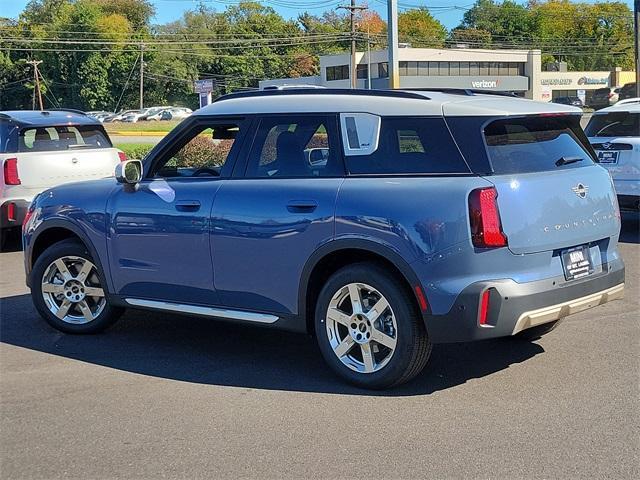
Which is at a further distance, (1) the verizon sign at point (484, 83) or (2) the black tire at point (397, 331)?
(1) the verizon sign at point (484, 83)

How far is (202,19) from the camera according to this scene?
128750 mm

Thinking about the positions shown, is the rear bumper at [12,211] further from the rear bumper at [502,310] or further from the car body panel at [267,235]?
the rear bumper at [502,310]

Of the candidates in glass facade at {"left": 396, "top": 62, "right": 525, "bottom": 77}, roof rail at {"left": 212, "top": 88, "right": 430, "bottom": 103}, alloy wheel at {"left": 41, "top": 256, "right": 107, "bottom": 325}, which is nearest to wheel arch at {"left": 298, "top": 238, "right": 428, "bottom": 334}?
roof rail at {"left": 212, "top": 88, "right": 430, "bottom": 103}

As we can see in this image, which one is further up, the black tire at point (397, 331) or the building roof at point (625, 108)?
the building roof at point (625, 108)

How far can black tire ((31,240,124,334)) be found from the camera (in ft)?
22.3

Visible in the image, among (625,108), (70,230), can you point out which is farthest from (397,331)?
(625,108)

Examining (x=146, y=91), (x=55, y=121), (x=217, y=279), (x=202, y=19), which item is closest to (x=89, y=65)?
(x=146, y=91)

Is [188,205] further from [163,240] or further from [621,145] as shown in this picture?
[621,145]

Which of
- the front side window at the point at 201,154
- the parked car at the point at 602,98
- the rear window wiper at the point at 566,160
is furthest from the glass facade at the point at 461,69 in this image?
the rear window wiper at the point at 566,160

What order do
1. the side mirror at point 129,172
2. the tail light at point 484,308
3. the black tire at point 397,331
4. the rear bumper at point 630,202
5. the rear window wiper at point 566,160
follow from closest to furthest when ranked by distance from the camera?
the tail light at point 484,308
the black tire at point 397,331
the rear window wiper at point 566,160
the side mirror at point 129,172
the rear bumper at point 630,202

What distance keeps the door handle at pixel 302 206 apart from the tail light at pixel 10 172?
6.68 meters

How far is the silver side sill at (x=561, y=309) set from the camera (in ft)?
16.5

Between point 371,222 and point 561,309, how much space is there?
130 centimetres

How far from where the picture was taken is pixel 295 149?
5.81 meters
